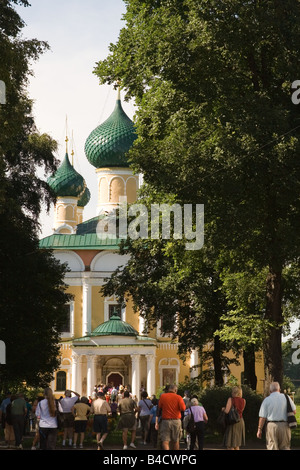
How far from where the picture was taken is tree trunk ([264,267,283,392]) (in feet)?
86.2

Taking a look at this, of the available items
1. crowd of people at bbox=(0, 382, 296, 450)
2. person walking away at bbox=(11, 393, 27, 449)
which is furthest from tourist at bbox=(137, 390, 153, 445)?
person walking away at bbox=(11, 393, 27, 449)

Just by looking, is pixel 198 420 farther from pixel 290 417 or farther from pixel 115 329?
pixel 115 329

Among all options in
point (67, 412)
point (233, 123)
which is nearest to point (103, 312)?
point (67, 412)

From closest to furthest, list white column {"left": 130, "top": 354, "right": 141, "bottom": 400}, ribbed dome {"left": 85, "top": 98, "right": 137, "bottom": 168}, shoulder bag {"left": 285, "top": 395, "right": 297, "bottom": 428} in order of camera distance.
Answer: shoulder bag {"left": 285, "top": 395, "right": 297, "bottom": 428}, white column {"left": 130, "top": 354, "right": 141, "bottom": 400}, ribbed dome {"left": 85, "top": 98, "right": 137, "bottom": 168}

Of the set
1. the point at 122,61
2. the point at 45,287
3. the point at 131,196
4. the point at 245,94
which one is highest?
the point at 131,196

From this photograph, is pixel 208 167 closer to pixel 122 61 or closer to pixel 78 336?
pixel 122 61

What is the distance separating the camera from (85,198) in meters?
82.1

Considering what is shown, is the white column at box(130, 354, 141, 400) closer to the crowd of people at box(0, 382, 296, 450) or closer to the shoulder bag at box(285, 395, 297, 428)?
the crowd of people at box(0, 382, 296, 450)

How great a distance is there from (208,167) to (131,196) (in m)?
45.4

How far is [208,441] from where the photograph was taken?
2838cm

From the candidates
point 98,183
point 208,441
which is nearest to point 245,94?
point 208,441

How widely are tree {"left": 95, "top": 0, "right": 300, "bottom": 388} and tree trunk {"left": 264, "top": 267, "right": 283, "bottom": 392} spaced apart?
4cm

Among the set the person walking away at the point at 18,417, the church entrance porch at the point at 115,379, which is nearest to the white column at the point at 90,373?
the church entrance porch at the point at 115,379
